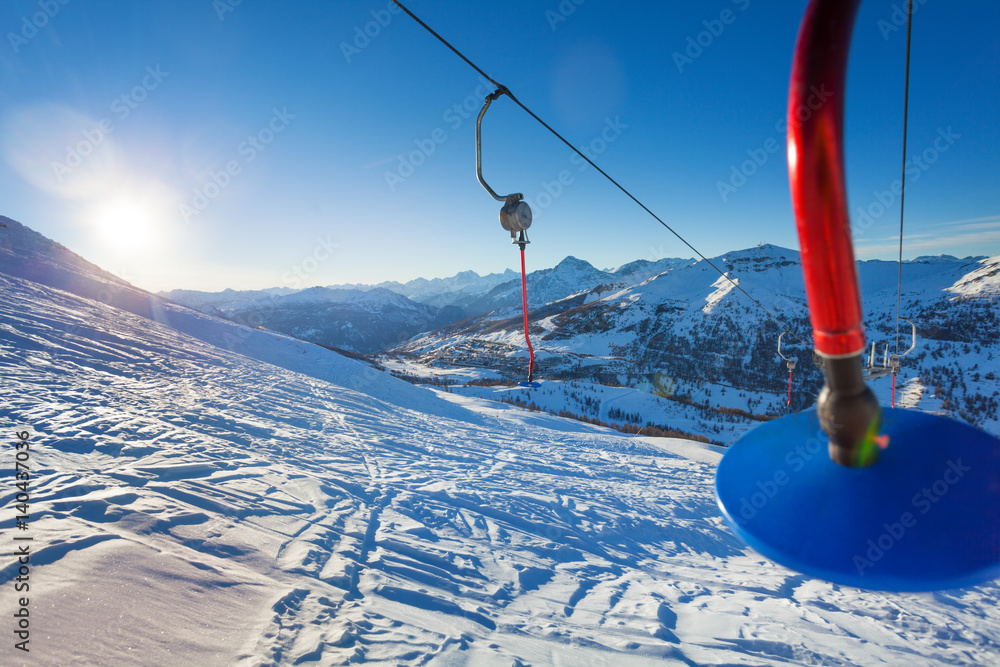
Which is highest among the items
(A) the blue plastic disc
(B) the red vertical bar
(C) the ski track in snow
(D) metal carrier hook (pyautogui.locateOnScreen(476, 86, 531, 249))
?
(D) metal carrier hook (pyautogui.locateOnScreen(476, 86, 531, 249))

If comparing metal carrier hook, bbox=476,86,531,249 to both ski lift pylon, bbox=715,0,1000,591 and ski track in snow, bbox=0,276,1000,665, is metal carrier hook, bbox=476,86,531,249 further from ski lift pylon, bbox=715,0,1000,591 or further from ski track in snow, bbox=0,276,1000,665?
ski track in snow, bbox=0,276,1000,665

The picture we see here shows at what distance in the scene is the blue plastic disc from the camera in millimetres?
1097

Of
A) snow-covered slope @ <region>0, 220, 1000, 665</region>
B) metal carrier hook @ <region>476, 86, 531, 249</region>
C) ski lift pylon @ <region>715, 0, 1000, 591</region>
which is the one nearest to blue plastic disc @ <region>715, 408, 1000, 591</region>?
ski lift pylon @ <region>715, 0, 1000, 591</region>

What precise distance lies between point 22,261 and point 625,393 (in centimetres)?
3854

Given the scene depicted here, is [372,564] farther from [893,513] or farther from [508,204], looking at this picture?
[893,513]

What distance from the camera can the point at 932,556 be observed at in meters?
1.12

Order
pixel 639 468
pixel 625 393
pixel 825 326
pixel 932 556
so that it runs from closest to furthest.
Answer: pixel 825 326 → pixel 932 556 → pixel 639 468 → pixel 625 393

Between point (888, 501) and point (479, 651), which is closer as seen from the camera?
point (888, 501)

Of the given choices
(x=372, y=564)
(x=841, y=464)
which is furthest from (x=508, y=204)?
(x=372, y=564)

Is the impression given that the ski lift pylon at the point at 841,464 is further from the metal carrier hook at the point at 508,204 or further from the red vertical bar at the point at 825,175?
the metal carrier hook at the point at 508,204

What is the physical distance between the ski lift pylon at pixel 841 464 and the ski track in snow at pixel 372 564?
352 centimetres

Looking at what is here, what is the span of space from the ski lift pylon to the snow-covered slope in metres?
3.51

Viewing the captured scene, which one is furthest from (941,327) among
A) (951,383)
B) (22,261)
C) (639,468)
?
(22,261)

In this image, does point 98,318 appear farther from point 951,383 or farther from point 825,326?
point 951,383
